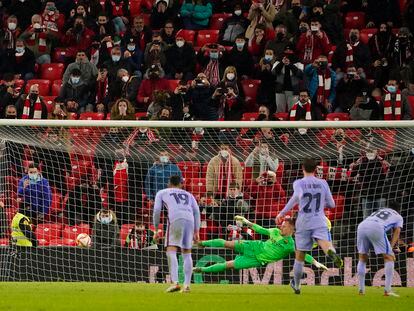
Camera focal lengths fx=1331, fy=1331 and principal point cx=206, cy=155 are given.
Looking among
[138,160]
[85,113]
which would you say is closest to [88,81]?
[85,113]

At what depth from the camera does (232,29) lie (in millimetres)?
28281

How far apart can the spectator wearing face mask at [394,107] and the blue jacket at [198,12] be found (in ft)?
18.3

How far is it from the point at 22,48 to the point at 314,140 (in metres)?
8.95

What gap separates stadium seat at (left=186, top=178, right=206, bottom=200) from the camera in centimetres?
2194

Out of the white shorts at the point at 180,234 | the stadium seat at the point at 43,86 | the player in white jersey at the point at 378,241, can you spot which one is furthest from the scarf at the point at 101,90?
the player in white jersey at the point at 378,241

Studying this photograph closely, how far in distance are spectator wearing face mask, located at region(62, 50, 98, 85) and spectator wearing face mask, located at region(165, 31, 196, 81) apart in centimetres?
156

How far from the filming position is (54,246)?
21.3 m

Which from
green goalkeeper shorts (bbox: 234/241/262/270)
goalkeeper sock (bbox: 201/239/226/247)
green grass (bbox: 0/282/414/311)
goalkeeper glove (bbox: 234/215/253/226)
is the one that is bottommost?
green grass (bbox: 0/282/414/311)

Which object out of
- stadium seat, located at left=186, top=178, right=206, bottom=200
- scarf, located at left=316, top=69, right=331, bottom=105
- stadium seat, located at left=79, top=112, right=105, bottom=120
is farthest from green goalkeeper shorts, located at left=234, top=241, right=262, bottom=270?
stadium seat, located at left=79, top=112, right=105, bottom=120

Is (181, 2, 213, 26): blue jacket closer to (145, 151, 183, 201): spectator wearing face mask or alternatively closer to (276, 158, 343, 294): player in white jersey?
(145, 151, 183, 201): spectator wearing face mask

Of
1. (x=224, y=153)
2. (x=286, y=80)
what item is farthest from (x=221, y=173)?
(x=286, y=80)

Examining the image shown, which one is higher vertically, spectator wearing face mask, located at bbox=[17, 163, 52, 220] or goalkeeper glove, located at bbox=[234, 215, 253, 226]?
spectator wearing face mask, located at bbox=[17, 163, 52, 220]

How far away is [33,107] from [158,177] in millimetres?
5086

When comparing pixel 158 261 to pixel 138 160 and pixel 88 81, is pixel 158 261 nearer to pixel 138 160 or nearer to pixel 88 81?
pixel 138 160
